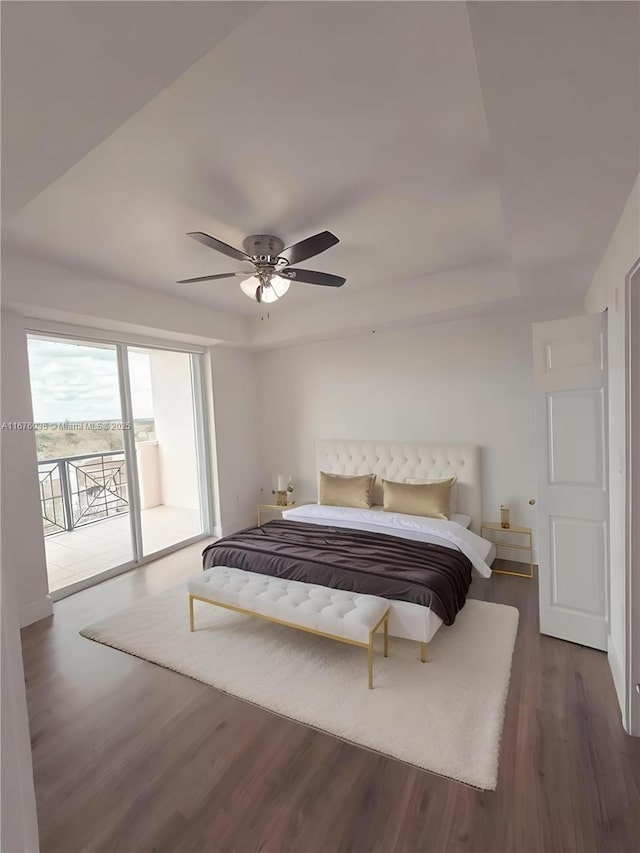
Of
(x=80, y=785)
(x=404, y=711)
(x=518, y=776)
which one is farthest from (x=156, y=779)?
(x=518, y=776)

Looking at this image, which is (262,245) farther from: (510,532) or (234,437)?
(510,532)

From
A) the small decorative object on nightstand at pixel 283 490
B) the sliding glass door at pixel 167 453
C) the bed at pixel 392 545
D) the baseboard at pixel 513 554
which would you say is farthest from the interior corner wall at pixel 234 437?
the baseboard at pixel 513 554

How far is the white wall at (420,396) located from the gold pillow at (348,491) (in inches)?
24.9

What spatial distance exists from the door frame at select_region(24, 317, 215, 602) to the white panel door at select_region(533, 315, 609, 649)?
3757mm

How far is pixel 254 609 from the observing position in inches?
105

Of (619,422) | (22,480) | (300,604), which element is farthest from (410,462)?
(22,480)

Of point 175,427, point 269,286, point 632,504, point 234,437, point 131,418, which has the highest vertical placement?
point 269,286

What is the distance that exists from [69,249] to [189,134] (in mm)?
1634

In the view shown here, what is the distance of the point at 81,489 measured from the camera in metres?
4.00

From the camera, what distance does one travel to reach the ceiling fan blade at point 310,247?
2.18 meters

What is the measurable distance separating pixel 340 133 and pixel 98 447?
11.7 ft

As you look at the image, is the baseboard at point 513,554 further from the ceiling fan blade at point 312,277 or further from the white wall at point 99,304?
the white wall at point 99,304

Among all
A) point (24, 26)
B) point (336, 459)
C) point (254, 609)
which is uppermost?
point (24, 26)

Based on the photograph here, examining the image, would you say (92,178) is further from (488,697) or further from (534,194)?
(488,697)
